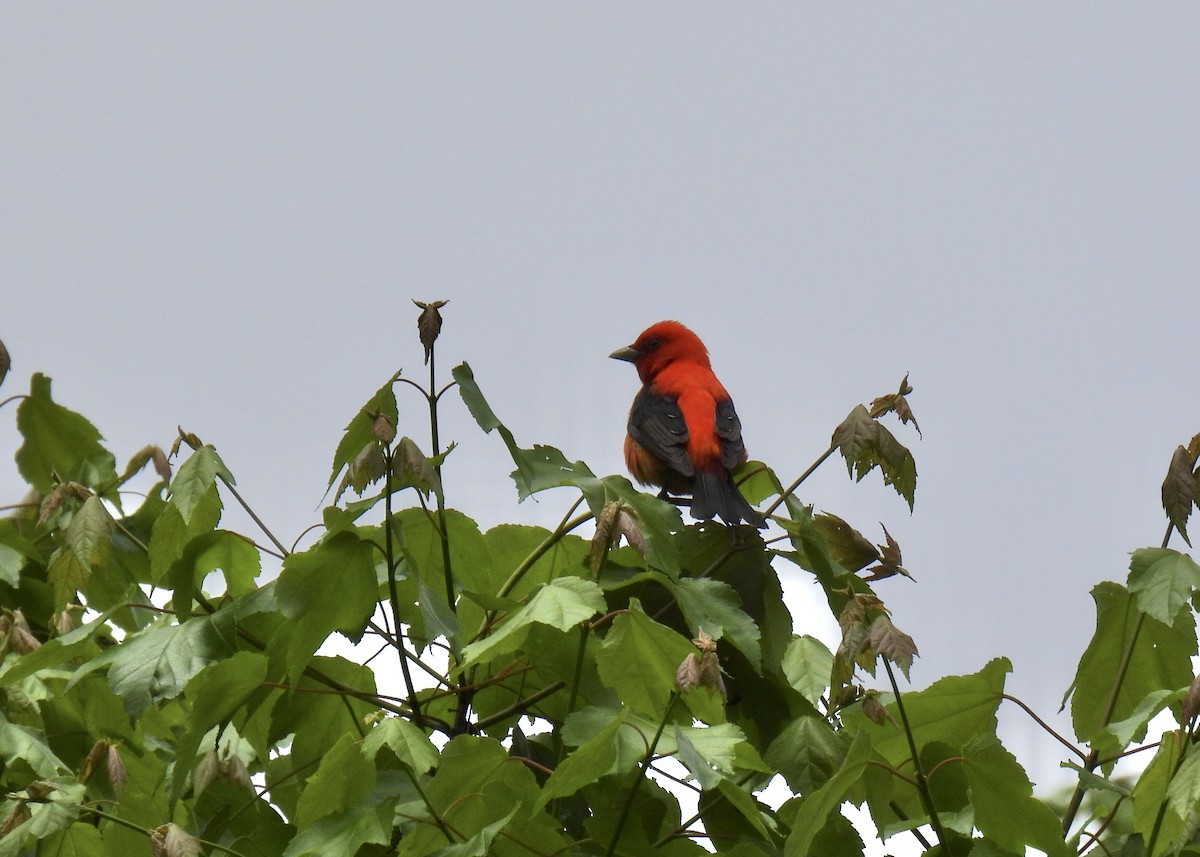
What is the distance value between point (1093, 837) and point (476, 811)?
4.44 feet

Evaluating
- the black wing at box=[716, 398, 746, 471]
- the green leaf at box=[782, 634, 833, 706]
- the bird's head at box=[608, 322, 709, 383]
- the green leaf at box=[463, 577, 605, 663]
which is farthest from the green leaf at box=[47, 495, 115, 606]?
the bird's head at box=[608, 322, 709, 383]

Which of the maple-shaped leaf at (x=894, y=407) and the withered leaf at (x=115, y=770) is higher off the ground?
the maple-shaped leaf at (x=894, y=407)

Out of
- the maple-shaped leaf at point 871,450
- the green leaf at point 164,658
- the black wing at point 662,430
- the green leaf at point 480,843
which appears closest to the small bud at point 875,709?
the maple-shaped leaf at point 871,450

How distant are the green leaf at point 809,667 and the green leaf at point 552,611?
65 cm

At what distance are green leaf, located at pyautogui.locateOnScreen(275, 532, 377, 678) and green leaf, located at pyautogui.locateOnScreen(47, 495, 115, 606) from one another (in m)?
0.54

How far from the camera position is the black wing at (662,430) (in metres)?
5.11

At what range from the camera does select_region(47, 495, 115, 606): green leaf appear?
2.99 meters

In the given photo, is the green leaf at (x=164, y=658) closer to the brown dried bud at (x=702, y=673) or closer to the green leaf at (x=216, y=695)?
the green leaf at (x=216, y=695)

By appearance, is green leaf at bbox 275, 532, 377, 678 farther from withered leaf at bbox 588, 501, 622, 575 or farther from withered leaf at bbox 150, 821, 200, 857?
withered leaf at bbox 588, 501, 622, 575

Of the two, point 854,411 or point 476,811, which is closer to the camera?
point 476,811

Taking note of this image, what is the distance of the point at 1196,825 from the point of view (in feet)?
9.05

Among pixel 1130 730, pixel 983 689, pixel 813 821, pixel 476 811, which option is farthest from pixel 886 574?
pixel 476 811

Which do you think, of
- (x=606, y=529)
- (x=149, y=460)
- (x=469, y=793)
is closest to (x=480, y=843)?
(x=469, y=793)

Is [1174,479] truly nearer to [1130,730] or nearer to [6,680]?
[1130,730]
